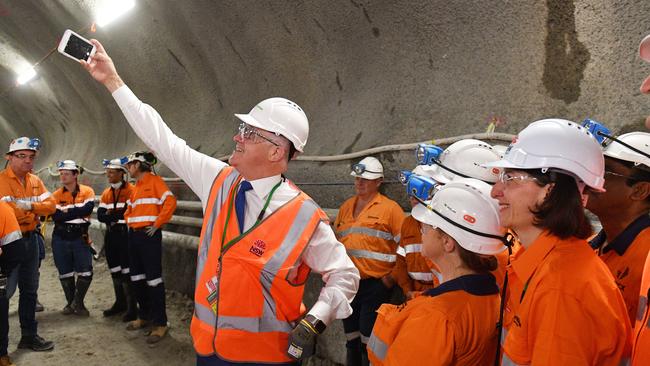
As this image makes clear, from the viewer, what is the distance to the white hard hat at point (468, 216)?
1.65 metres

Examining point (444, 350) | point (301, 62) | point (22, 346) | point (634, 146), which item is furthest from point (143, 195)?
point (634, 146)

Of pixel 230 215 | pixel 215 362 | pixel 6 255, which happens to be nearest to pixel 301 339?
pixel 215 362

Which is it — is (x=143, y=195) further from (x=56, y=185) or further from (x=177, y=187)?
(x=56, y=185)

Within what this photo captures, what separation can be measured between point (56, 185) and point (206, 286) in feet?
37.7

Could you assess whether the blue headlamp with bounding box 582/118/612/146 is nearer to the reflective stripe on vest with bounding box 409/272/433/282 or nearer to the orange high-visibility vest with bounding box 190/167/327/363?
the orange high-visibility vest with bounding box 190/167/327/363

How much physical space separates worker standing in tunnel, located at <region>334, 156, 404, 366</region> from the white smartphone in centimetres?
246

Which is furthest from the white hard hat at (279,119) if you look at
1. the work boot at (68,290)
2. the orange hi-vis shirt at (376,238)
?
the work boot at (68,290)

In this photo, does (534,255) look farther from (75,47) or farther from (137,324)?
(137,324)

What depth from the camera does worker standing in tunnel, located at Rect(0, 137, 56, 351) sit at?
4230 mm

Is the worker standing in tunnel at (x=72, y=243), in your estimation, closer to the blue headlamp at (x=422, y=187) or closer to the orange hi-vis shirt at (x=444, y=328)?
the blue headlamp at (x=422, y=187)

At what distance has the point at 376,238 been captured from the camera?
12.0 ft

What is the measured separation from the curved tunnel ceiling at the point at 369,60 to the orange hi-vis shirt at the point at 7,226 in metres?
3.09

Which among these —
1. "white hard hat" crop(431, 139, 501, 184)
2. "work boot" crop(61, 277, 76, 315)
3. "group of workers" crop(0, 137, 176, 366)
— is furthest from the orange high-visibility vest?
"work boot" crop(61, 277, 76, 315)

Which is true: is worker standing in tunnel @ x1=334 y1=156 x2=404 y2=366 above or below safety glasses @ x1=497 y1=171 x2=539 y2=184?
below
